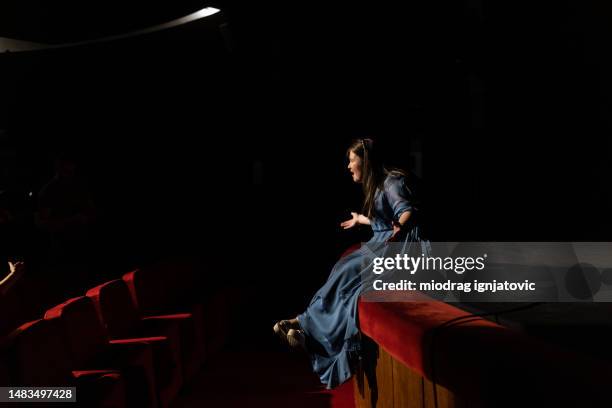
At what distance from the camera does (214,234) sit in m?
3.05

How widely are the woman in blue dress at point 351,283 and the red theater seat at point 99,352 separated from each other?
39cm

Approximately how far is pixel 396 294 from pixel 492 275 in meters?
0.20

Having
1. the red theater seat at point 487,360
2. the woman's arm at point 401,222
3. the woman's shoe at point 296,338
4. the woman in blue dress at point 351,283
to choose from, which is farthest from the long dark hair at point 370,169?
the red theater seat at point 487,360

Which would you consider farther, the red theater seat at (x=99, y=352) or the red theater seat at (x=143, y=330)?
the red theater seat at (x=143, y=330)

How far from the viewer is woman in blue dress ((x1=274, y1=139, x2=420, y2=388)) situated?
4.82 feet

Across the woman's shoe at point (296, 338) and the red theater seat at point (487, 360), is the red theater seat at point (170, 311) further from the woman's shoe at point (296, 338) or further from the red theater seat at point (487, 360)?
the red theater seat at point (487, 360)

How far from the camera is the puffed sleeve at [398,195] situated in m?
1.52

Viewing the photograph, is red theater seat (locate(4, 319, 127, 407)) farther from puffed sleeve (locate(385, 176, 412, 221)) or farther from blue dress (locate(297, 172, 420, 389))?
puffed sleeve (locate(385, 176, 412, 221))

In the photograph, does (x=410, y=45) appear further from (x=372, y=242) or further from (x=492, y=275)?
(x=492, y=275)

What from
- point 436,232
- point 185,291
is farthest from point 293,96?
point 185,291

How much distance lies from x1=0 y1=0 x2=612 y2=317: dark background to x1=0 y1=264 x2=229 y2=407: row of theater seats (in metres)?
0.65

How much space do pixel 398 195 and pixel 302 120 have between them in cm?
150

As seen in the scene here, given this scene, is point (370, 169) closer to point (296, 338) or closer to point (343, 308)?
point (343, 308)

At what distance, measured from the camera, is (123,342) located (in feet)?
4.75
